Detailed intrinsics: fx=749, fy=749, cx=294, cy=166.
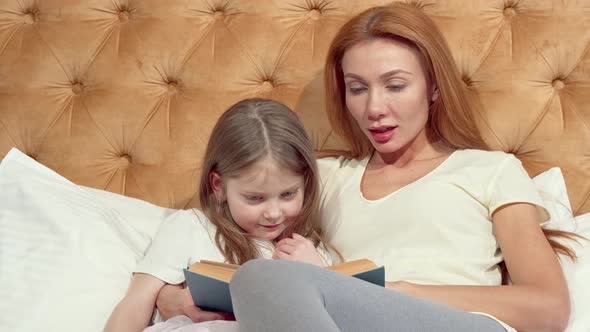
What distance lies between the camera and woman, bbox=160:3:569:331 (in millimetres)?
1309

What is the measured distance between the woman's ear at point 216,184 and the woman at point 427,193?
0.24 m

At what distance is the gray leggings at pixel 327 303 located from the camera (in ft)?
3.35

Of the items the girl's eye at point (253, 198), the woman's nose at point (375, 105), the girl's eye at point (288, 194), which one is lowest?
the girl's eye at point (253, 198)

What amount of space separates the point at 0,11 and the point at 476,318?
1.43 m

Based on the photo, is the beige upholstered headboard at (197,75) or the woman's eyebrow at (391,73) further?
the beige upholstered headboard at (197,75)

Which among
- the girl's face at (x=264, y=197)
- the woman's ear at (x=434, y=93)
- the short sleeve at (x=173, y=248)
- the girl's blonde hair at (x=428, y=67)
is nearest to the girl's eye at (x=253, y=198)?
the girl's face at (x=264, y=197)

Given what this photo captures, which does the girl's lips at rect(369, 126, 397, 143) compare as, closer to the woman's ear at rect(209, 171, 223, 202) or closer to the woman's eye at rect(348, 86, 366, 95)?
the woman's eye at rect(348, 86, 366, 95)

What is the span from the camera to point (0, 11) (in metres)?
1.93

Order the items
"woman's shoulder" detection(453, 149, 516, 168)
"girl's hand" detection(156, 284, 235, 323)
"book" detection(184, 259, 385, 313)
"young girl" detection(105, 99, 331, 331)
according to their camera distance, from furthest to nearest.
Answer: "woman's shoulder" detection(453, 149, 516, 168)
"young girl" detection(105, 99, 331, 331)
"girl's hand" detection(156, 284, 235, 323)
"book" detection(184, 259, 385, 313)

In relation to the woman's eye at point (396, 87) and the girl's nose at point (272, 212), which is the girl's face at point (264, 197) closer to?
the girl's nose at point (272, 212)

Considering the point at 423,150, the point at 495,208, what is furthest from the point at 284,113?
the point at 495,208

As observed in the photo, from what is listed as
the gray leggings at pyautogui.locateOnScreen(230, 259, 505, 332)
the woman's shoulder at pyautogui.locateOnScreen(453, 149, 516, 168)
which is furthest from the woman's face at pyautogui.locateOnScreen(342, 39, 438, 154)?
the gray leggings at pyautogui.locateOnScreen(230, 259, 505, 332)

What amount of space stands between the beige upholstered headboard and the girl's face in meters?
0.34

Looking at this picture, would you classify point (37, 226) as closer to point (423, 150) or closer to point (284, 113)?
point (284, 113)
